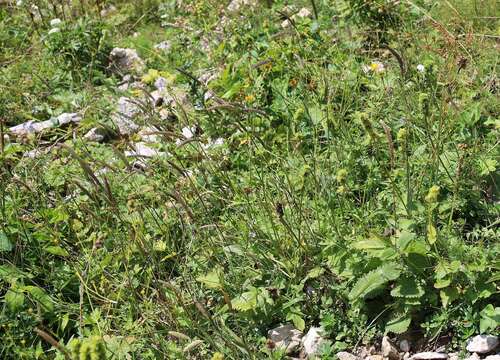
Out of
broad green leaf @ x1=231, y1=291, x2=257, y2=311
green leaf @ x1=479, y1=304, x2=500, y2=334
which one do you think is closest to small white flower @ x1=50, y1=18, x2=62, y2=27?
broad green leaf @ x1=231, y1=291, x2=257, y2=311

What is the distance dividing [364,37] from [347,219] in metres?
1.84

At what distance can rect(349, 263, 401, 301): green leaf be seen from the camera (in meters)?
2.99

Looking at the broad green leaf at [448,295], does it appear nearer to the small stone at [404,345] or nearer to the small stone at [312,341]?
the small stone at [404,345]

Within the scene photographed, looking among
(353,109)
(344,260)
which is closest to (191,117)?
(353,109)

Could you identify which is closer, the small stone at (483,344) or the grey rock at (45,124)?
the small stone at (483,344)

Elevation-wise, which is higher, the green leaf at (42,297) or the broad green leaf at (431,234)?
the broad green leaf at (431,234)

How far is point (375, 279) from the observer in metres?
3.00

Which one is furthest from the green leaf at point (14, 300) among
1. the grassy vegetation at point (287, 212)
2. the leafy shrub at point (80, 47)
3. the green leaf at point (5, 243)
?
the leafy shrub at point (80, 47)

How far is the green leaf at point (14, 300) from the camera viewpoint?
332 centimetres

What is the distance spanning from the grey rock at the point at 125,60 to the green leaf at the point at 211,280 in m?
2.87

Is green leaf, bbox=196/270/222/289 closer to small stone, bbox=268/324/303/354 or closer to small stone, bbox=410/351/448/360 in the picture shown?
small stone, bbox=268/324/303/354

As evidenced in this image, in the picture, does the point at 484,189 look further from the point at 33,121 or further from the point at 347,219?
the point at 33,121

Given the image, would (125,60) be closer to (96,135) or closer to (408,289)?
(96,135)

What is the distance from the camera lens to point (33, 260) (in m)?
3.70
